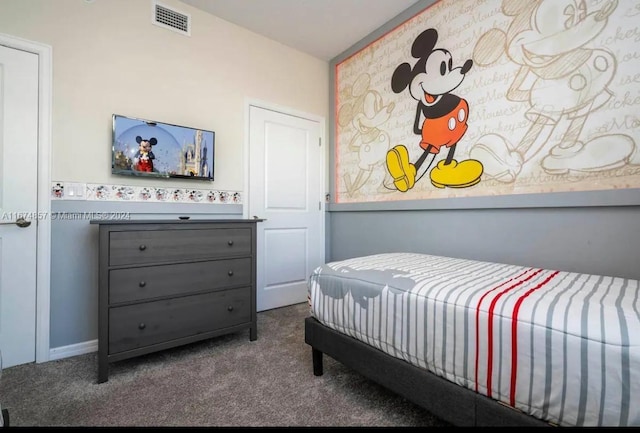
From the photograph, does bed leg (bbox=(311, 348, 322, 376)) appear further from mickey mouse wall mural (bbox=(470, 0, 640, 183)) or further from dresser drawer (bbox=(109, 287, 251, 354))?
mickey mouse wall mural (bbox=(470, 0, 640, 183))

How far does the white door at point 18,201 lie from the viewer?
1.88 metres

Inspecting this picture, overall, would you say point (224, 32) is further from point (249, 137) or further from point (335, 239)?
point (335, 239)

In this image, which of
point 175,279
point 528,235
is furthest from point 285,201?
point 528,235

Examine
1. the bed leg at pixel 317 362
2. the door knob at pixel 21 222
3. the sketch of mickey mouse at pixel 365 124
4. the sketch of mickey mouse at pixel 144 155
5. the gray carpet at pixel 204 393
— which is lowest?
the gray carpet at pixel 204 393

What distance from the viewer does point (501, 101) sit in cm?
205

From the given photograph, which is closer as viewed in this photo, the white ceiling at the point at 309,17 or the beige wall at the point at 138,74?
the beige wall at the point at 138,74

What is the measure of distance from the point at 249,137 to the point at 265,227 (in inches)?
36.8

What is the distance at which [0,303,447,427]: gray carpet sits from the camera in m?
1.38

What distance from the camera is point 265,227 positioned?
3070mm

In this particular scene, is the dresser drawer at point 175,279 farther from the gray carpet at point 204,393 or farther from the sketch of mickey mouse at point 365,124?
the sketch of mickey mouse at point 365,124

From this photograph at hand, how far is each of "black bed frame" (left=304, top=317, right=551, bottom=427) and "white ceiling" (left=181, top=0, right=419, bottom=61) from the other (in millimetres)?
2715

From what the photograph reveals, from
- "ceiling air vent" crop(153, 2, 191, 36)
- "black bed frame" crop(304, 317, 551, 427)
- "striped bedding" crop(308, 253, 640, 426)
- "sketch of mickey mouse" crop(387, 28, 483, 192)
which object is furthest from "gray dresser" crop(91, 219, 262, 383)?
"ceiling air vent" crop(153, 2, 191, 36)

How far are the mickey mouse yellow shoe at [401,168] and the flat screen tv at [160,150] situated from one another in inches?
66.2

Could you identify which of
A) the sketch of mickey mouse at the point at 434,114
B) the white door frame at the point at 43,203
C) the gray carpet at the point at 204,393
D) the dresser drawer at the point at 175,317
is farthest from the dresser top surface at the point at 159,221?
the sketch of mickey mouse at the point at 434,114
